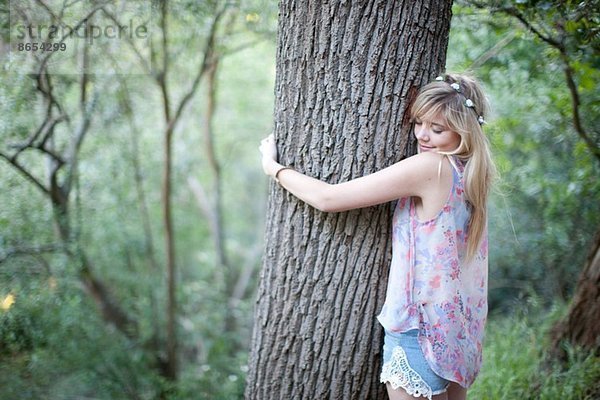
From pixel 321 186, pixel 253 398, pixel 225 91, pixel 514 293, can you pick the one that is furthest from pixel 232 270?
pixel 321 186

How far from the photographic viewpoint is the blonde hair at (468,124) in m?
2.15

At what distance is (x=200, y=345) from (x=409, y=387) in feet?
13.8

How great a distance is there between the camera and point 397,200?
2340 mm

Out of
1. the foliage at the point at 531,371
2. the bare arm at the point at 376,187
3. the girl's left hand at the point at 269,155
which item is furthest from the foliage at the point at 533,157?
the girl's left hand at the point at 269,155

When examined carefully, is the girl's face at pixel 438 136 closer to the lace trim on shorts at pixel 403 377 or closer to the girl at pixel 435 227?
the girl at pixel 435 227

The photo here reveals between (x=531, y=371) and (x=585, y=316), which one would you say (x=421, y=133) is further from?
(x=531, y=371)

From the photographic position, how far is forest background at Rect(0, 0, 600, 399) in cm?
330

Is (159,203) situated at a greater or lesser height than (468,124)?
greater

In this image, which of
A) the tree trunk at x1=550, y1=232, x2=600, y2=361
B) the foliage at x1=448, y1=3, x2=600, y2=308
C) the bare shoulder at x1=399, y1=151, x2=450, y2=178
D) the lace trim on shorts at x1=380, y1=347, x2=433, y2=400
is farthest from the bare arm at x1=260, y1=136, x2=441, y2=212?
the tree trunk at x1=550, y1=232, x2=600, y2=361

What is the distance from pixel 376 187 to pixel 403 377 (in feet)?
2.35

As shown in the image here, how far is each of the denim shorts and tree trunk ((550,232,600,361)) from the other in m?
1.26

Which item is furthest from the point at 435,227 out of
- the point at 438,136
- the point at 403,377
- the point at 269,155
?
the point at 269,155

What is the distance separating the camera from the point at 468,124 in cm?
215

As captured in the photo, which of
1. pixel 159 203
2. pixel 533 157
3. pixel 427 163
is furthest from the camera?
pixel 159 203
